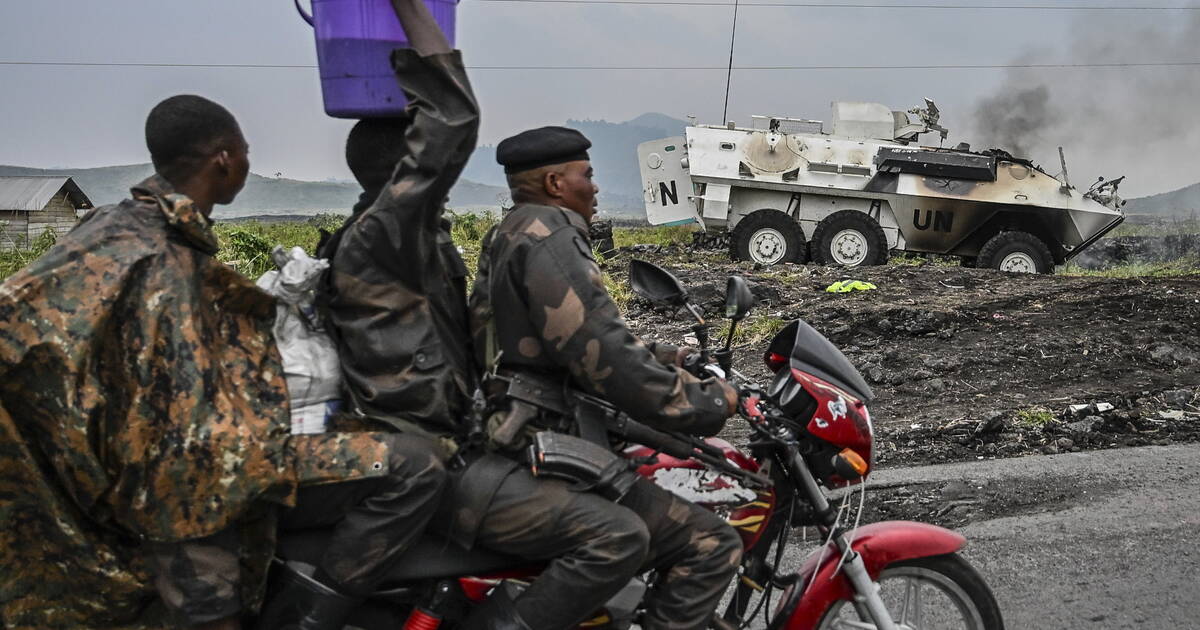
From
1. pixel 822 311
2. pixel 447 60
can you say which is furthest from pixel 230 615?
pixel 822 311

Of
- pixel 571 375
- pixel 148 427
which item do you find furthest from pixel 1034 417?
pixel 148 427

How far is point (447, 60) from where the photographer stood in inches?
101

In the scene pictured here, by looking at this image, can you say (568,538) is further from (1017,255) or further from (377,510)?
(1017,255)

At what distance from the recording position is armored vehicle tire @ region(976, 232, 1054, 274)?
16.8 m

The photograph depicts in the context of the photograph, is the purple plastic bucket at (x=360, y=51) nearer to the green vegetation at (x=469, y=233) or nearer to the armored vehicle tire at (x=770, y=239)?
the green vegetation at (x=469, y=233)

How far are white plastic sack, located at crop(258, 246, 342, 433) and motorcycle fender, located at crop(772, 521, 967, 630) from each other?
1.42 metres

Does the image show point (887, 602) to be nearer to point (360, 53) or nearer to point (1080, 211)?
point (360, 53)

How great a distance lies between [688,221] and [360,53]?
16.7 m

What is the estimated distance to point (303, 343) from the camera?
263 centimetres

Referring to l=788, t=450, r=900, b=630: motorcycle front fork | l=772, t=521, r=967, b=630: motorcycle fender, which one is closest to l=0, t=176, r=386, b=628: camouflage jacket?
l=788, t=450, r=900, b=630: motorcycle front fork

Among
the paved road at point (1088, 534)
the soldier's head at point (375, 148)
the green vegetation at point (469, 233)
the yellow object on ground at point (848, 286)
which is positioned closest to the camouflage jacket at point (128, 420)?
the soldier's head at point (375, 148)

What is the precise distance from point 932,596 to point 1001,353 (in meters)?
5.71

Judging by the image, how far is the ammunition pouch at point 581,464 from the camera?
261 cm

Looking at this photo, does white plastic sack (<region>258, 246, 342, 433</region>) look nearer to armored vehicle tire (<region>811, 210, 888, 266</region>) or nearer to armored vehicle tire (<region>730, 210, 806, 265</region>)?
armored vehicle tire (<region>811, 210, 888, 266</region>)
